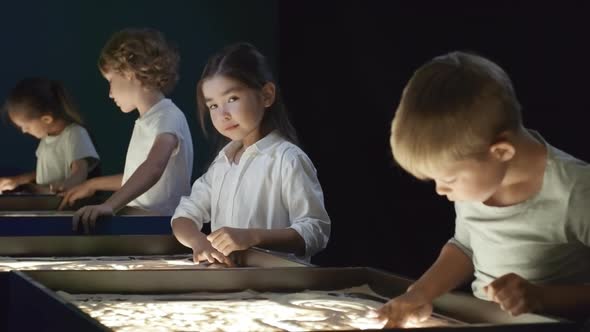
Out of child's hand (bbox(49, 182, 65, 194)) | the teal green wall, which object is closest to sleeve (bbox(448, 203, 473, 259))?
child's hand (bbox(49, 182, 65, 194))

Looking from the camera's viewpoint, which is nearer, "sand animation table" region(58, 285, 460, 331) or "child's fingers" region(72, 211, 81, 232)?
"sand animation table" region(58, 285, 460, 331)

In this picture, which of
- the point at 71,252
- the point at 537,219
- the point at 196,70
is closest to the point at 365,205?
the point at 196,70

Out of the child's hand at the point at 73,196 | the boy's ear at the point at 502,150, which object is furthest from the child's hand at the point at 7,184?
the boy's ear at the point at 502,150

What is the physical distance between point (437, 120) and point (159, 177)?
197 centimetres

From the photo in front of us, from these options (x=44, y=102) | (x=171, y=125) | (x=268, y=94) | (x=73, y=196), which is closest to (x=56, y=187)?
(x=44, y=102)

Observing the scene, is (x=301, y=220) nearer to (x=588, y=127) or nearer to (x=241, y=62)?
(x=241, y=62)

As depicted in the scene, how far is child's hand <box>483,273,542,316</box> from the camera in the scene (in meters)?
1.34

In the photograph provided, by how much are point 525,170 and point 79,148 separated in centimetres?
353

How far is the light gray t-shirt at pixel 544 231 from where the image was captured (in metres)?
1.56

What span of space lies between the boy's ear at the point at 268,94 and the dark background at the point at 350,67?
2.87 feet

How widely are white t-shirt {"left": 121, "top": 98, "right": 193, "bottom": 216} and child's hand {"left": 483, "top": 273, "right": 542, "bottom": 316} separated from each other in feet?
7.17

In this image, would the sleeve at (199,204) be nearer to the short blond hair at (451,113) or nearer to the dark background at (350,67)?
the dark background at (350,67)

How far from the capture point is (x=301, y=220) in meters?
2.47

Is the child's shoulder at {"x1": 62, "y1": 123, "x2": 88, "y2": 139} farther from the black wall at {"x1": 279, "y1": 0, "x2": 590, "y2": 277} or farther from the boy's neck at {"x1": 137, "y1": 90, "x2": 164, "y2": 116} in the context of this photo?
the boy's neck at {"x1": 137, "y1": 90, "x2": 164, "y2": 116}
